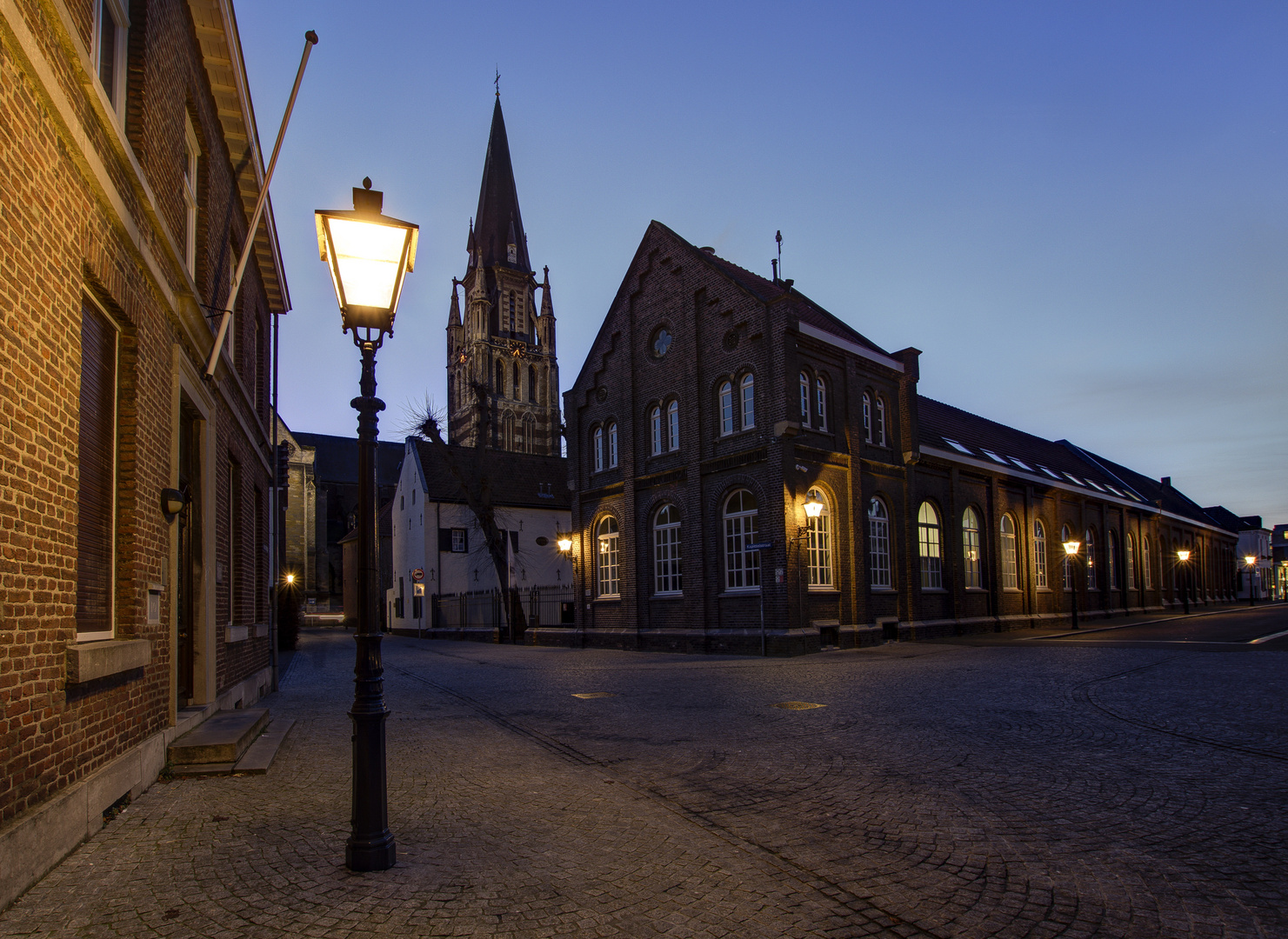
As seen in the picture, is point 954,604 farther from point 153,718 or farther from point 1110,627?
point 153,718

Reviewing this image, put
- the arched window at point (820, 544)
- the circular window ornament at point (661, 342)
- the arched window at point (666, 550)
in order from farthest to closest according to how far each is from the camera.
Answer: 1. the circular window ornament at point (661, 342)
2. the arched window at point (666, 550)
3. the arched window at point (820, 544)

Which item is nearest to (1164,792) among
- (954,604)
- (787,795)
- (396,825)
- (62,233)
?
(787,795)

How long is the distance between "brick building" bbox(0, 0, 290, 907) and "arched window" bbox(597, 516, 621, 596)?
600 inches

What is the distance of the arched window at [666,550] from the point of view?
915 inches

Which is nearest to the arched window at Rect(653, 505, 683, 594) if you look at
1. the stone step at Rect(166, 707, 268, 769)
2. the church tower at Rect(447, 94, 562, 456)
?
the stone step at Rect(166, 707, 268, 769)

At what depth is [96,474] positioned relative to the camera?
613 centimetres

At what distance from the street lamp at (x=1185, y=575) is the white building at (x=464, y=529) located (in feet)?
94.0

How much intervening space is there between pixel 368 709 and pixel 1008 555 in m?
29.1

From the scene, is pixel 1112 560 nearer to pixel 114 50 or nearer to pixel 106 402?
pixel 106 402

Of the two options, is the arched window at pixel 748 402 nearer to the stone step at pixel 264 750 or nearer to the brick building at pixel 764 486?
the brick building at pixel 764 486

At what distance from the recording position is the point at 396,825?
5.54m

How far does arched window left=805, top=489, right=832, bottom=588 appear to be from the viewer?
68.7ft

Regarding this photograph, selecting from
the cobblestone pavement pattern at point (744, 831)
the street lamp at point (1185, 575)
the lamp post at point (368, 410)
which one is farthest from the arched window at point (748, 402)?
the street lamp at point (1185, 575)

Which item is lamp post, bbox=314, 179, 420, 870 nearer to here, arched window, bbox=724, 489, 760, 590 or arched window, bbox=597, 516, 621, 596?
arched window, bbox=724, 489, 760, 590
